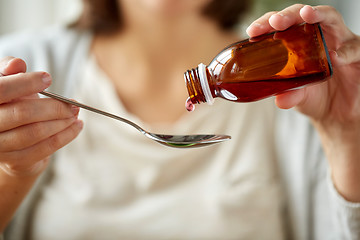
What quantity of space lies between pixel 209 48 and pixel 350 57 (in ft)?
2.14

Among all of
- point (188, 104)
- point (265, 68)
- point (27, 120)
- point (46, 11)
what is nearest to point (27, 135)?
point (27, 120)

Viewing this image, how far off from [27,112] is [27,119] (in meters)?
0.01

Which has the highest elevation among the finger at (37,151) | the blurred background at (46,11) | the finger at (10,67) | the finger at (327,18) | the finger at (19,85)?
the blurred background at (46,11)

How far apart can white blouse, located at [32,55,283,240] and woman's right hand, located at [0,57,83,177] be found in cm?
41

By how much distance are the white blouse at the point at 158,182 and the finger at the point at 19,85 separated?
49 cm

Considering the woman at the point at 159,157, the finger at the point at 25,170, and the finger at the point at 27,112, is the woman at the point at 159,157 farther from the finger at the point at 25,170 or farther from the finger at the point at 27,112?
the finger at the point at 27,112

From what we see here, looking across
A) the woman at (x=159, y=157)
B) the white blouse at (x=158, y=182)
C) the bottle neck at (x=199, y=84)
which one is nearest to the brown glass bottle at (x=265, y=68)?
the bottle neck at (x=199, y=84)

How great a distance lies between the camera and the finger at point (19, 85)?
1.60 ft

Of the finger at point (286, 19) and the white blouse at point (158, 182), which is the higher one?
the finger at point (286, 19)

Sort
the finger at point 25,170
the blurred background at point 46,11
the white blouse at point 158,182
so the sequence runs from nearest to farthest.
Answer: the finger at point 25,170, the white blouse at point 158,182, the blurred background at point 46,11

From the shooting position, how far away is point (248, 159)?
1016mm

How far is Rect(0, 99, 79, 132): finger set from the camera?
19.8 inches

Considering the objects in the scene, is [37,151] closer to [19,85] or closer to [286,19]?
[19,85]

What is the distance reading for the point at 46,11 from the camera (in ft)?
5.35
